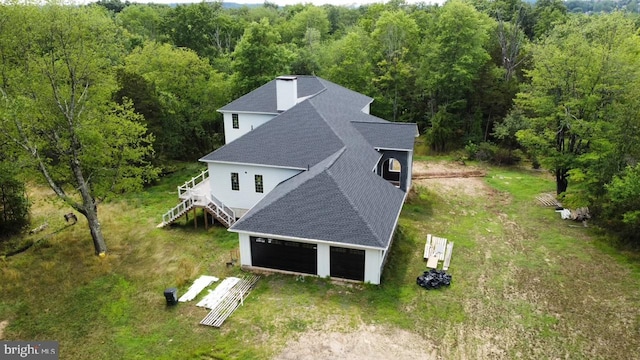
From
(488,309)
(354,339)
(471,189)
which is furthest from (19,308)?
(471,189)

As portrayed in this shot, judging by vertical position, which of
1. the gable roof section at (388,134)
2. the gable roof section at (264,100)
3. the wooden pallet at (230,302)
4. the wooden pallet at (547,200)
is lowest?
the wooden pallet at (547,200)

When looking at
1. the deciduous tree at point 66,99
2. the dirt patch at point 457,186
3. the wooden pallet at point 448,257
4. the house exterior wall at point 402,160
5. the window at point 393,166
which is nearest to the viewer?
the deciduous tree at point 66,99

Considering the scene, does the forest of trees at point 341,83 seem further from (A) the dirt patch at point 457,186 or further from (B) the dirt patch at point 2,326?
(B) the dirt patch at point 2,326

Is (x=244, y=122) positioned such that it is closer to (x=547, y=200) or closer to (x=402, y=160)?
(x=402, y=160)

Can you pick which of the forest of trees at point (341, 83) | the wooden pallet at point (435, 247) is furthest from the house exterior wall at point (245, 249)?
the wooden pallet at point (435, 247)

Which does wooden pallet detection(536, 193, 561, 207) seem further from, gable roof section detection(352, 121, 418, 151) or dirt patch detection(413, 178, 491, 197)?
gable roof section detection(352, 121, 418, 151)

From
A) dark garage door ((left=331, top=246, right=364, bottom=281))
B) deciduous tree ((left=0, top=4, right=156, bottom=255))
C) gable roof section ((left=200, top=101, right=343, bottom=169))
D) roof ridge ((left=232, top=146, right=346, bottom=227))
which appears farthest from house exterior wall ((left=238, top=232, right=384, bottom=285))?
deciduous tree ((left=0, top=4, right=156, bottom=255))

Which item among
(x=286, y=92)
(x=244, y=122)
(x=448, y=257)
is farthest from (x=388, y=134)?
(x=244, y=122)
